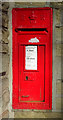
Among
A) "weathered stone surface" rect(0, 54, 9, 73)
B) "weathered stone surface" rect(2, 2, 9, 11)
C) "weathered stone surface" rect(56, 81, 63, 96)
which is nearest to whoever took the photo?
"weathered stone surface" rect(0, 54, 9, 73)

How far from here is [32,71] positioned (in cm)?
253

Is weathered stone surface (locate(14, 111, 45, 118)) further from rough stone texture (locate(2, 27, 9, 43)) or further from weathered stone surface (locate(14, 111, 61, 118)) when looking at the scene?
rough stone texture (locate(2, 27, 9, 43))

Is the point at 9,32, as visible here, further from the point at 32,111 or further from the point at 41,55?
the point at 32,111

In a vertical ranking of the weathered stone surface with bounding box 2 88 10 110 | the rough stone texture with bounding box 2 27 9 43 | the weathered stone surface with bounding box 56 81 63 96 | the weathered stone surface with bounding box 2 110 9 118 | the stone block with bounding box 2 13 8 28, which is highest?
the stone block with bounding box 2 13 8 28

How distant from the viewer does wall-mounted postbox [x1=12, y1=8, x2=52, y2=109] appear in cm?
249

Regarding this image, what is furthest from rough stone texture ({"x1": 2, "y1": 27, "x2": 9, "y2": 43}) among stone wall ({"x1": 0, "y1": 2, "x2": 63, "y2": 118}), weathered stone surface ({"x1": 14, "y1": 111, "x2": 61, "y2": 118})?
weathered stone surface ({"x1": 14, "y1": 111, "x2": 61, "y2": 118})

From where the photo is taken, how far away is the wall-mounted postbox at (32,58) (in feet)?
8.16

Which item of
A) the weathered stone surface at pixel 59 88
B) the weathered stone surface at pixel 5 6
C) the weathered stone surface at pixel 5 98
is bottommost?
the weathered stone surface at pixel 5 98

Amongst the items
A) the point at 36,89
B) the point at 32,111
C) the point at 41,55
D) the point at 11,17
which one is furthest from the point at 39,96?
the point at 11,17

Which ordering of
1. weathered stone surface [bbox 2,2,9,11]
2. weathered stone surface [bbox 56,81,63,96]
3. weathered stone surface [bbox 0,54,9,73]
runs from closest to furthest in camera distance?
weathered stone surface [bbox 0,54,9,73] → weathered stone surface [bbox 2,2,9,11] → weathered stone surface [bbox 56,81,63,96]

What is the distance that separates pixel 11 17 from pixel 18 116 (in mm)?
1796

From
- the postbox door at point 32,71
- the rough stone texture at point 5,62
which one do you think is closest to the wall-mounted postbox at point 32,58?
the postbox door at point 32,71

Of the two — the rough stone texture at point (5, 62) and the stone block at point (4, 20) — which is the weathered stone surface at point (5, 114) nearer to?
the rough stone texture at point (5, 62)

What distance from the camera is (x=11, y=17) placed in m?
2.53
